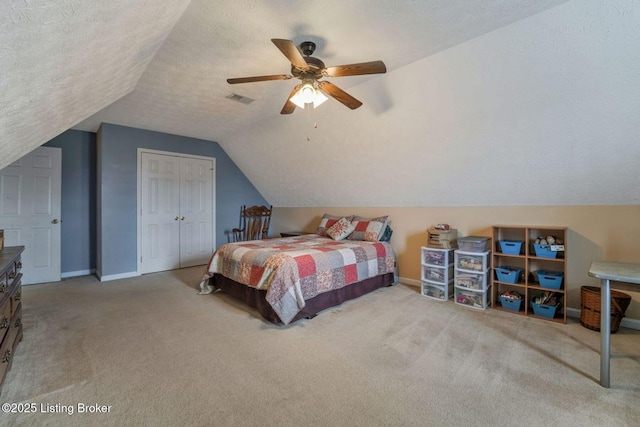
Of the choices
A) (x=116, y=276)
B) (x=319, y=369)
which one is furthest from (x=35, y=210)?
(x=319, y=369)

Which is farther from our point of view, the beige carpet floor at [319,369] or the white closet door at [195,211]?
the white closet door at [195,211]

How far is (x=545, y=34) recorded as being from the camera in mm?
1897

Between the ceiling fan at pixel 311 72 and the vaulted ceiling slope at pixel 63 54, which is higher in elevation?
the ceiling fan at pixel 311 72

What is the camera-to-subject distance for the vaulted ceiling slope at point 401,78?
4.90 ft

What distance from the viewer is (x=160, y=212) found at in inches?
183

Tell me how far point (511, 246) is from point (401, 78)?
213 centimetres

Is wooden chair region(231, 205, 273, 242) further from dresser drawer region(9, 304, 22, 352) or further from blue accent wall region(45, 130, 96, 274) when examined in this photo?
dresser drawer region(9, 304, 22, 352)

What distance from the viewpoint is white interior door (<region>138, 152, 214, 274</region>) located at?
14.8ft

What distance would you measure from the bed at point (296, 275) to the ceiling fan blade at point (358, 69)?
166 centimetres

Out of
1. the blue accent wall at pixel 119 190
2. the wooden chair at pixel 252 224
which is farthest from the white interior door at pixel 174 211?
the wooden chair at pixel 252 224

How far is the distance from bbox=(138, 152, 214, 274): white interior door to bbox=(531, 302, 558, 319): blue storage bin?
5.03 meters

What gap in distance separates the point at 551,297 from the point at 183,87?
448 cm

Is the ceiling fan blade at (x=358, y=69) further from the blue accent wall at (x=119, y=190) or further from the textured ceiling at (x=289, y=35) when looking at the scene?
the blue accent wall at (x=119, y=190)

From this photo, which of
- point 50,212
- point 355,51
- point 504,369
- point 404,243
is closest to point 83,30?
point 355,51
